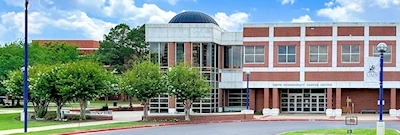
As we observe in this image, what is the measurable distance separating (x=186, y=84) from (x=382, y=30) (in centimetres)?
1964

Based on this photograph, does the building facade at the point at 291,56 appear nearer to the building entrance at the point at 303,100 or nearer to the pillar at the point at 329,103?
the pillar at the point at 329,103

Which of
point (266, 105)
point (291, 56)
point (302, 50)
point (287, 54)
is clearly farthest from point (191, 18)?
point (302, 50)

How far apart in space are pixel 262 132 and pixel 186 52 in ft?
73.1

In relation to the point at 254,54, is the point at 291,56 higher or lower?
lower

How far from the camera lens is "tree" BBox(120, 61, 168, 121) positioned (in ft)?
142

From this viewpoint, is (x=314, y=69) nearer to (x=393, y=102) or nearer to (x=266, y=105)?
(x=266, y=105)

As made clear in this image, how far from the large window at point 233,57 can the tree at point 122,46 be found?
32.8 meters

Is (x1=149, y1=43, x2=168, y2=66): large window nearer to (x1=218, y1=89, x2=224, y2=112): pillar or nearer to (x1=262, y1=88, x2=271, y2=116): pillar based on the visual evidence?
(x1=218, y1=89, x2=224, y2=112): pillar

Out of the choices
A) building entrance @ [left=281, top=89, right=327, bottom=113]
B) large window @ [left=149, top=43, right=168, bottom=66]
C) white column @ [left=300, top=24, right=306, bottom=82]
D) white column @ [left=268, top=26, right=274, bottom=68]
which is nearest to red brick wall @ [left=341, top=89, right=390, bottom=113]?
building entrance @ [left=281, top=89, right=327, bottom=113]

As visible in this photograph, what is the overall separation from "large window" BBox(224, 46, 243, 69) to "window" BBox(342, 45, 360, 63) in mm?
9606

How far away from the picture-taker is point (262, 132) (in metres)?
32.6

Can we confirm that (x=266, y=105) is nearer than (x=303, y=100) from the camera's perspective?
Yes

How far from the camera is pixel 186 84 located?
43.8m

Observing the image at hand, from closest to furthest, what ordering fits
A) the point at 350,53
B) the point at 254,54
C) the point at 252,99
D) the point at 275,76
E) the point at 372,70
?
the point at 372,70 → the point at 350,53 → the point at 275,76 → the point at 254,54 → the point at 252,99
